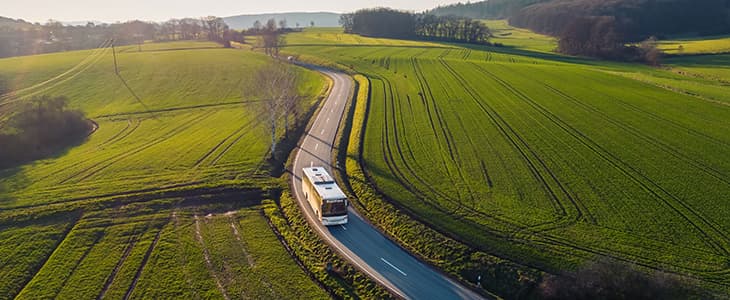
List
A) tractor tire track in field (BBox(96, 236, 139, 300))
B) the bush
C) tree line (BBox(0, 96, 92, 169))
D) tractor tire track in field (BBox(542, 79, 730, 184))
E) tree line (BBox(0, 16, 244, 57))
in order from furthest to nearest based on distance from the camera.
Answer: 1. tree line (BBox(0, 16, 244, 57))
2. tree line (BBox(0, 96, 92, 169))
3. tractor tire track in field (BBox(542, 79, 730, 184))
4. tractor tire track in field (BBox(96, 236, 139, 300))
5. the bush

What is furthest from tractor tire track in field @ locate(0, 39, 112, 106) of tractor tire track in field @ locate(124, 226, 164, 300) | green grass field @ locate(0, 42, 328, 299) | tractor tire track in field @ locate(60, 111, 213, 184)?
tractor tire track in field @ locate(124, 226, 164, 300)

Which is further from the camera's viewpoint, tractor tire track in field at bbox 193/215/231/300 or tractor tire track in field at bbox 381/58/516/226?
tractor tire track in field at bbox 381/58/516/226

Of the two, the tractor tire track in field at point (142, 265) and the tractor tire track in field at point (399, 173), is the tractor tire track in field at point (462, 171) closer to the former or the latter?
the tractor tire track in field at point (399, 173)

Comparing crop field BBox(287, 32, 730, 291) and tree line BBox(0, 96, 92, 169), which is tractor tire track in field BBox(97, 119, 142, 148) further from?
crop field BBox(287, 32, 730, 291)

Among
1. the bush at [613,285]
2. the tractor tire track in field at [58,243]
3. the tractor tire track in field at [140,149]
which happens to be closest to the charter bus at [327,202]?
the bush at [613,285]

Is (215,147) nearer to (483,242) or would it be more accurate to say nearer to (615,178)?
(483,242)

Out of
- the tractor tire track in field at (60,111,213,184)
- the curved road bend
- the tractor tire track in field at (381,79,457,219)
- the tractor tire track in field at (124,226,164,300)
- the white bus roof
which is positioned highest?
the white bus roof

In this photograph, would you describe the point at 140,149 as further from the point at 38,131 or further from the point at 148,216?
the point at 148,216
